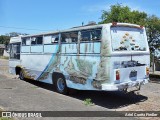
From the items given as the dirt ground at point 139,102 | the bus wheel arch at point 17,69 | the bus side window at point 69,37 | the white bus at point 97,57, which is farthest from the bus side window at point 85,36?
the bus wheel arch at point 17,69

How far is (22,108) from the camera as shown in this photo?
9.28 m

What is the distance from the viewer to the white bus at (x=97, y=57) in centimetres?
989

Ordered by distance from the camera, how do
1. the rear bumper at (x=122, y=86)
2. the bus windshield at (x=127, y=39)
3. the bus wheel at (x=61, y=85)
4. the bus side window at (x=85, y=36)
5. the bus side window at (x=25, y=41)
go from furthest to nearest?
1. the bus side window at (x=25, y=41)
2. the bus wheel at (x=61, y=85)
3. the bus side window at (x=85, y=36)
4. the bus windshield at (x=127, y=39)
5. the rear bumper at (x=122, y=86)

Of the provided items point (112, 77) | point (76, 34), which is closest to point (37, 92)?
point (76, 34)

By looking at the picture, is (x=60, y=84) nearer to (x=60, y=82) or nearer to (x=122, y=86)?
(x=60, y=82)

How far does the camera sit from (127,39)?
1073 centimetres

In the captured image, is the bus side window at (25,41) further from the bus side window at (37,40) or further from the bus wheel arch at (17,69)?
the bus wheel arch at (17,69)

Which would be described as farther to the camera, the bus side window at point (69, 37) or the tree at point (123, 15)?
the tree at point (123, 15)

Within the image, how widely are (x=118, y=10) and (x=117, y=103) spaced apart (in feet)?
37.0

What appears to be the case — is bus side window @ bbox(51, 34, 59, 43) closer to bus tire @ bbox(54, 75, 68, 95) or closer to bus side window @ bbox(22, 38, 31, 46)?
bus tire @ bbox(54, 75, 68, 95)

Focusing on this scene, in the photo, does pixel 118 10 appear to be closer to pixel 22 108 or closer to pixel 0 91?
pixel 0 91

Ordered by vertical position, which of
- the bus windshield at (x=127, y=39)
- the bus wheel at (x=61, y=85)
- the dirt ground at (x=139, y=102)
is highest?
the bus windshield at (x=127, y=39)

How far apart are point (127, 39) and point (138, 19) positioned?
395 inches

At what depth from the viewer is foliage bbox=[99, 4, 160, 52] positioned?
63.7ft
